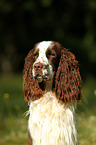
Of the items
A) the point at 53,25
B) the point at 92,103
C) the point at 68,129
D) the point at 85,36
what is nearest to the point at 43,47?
the point at 68,129

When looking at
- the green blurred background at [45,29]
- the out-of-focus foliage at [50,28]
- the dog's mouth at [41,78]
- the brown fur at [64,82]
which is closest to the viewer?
the dog's mouth at [41,78]

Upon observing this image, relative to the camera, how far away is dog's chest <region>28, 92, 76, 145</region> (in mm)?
4660

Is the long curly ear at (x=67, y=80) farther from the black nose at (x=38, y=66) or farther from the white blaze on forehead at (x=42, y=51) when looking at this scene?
the black nose at (x=38, y=66)

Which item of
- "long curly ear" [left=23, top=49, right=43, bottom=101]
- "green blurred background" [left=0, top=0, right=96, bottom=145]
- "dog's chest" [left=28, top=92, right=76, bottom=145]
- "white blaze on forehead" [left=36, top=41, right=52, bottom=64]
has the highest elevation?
"green blurred background" [left=0, top=0, right=96, bottom=145]

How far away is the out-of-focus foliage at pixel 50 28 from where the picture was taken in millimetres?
22156

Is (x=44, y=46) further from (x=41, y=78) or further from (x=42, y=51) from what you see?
(x=41, y=78)

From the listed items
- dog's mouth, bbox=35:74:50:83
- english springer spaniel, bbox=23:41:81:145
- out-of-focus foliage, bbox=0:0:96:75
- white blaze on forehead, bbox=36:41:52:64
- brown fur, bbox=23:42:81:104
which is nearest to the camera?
dog's mouth, bbox=35:74:50:83

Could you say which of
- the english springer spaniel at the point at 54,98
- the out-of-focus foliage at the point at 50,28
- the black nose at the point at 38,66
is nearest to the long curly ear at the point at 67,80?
the english springer spaniel at the point at 54,98

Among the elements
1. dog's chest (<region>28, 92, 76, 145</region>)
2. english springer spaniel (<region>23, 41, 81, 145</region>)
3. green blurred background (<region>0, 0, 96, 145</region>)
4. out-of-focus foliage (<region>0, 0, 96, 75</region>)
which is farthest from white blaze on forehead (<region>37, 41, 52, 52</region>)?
out-of-focus foliage (<region>0, 0, 96, 75</region>)

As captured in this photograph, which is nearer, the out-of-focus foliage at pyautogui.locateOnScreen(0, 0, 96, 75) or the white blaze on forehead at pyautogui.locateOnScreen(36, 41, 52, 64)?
the white blaze on forehead at pyautogui.locateOnScreen(36, 41, 52, 64)

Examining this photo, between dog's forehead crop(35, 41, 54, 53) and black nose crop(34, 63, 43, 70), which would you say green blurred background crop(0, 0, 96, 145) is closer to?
dog's forehead crop(35, 41, 54, 53)

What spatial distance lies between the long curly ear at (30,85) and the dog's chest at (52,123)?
0.46 feet

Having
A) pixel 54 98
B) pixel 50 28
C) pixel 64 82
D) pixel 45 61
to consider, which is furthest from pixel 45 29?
pixel 45 61

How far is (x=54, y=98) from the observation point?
4773 mm
